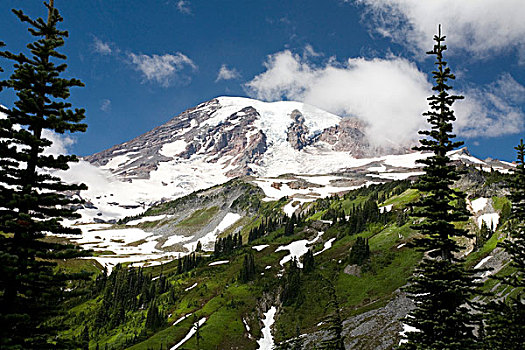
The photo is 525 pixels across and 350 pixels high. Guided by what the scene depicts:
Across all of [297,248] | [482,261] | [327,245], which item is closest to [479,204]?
[482,261]

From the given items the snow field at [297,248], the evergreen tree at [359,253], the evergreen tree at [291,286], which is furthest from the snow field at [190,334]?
the evergreen tree at [359,253]

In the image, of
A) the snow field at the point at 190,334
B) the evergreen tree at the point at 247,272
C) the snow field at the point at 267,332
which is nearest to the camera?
the snow field at the point at 190,334

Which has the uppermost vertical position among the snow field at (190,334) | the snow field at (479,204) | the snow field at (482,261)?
the snow field at (479,204)

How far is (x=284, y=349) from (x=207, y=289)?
240ft

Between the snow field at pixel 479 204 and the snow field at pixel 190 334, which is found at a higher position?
the snow field at pixel 479 204

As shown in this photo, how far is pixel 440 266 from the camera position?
21969mm

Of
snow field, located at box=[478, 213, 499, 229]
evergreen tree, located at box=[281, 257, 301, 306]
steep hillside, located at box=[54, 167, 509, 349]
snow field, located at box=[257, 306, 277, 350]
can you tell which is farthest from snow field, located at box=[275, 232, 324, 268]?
snow field, located at box=[478, 213, 499, 229]

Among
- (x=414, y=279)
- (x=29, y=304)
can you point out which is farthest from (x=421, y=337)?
(x=29, y=304)

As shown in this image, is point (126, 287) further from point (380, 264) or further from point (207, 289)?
point (380, 264)

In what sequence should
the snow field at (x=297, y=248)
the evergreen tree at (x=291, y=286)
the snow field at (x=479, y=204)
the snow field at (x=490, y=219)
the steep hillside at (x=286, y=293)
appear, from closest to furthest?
1. the steep hillside at (x=286, y=293)
2. the snow field at (x=490, y=219)
3. the evergreen tree at (x=291, y=286)
4. the snow field at (x=479, y=204)
5. the snow field at (x=297, y=248)

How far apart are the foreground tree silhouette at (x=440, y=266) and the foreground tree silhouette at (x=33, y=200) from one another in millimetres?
19004

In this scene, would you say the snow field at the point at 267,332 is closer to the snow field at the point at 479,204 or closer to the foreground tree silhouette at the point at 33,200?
the snow field at the point at 479,204

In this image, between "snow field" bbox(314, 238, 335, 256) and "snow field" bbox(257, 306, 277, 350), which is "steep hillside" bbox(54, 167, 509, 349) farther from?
"snow field" bbox(314, 238, 335, 256)

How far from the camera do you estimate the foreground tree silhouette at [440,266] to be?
2070cm
